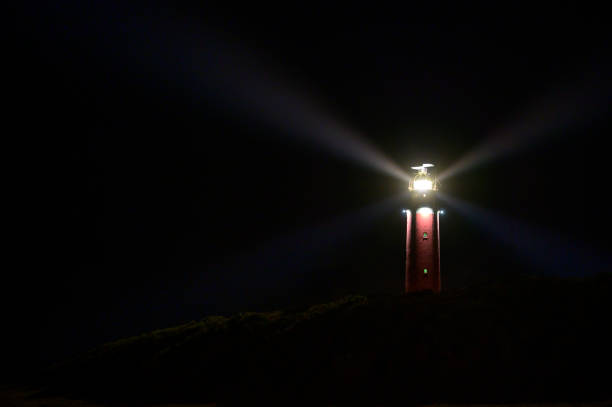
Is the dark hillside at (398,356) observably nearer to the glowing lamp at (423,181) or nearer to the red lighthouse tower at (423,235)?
the red lighthouse tower at (423,235)

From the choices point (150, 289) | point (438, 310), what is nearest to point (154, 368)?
point (438, 310)

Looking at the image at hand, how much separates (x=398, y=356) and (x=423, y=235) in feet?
36.0

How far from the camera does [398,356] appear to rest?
13312mm

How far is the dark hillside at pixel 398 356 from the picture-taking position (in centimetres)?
1151

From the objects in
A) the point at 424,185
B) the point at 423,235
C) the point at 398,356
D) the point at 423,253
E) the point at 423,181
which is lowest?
the point at 398,356

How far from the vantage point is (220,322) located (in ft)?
70.8

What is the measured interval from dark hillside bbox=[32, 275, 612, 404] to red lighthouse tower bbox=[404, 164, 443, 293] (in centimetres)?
326

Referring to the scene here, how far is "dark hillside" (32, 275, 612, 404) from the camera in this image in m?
11.5

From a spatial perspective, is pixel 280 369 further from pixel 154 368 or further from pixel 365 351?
pixel 154 368

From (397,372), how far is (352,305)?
789 cm

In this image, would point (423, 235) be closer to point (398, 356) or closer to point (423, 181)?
point (423, 181)

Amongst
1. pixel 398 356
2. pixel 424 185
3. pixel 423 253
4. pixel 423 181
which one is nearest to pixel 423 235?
pixel 423 253

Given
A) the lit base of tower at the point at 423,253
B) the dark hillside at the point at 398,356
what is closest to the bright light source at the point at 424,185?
the lit base of tower at the point at 423,253

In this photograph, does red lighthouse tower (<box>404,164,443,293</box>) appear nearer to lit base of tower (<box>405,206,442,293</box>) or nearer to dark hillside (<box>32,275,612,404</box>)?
lit base of tower (<box>405,206,442,293</box>)
